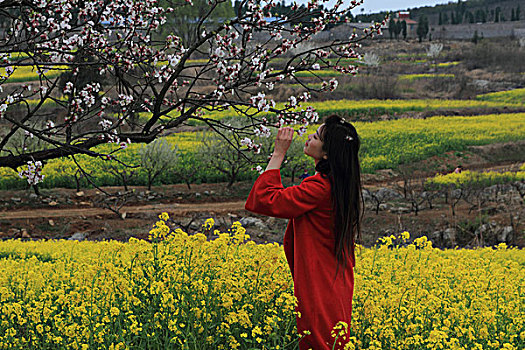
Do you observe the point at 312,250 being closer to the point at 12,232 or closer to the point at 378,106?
the point at 12,232

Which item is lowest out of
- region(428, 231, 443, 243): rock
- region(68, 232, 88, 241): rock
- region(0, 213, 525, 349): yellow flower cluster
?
region(428, 231, 443, 243): rock

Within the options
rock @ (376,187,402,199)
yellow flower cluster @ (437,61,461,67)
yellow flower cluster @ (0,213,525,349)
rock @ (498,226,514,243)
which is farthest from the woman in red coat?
yellow flower cluster @ (437,61,461,67)

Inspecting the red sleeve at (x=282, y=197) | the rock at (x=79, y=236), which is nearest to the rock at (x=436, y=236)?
the rock at (x=79, y=236)

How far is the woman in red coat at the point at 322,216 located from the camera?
3.39 meters

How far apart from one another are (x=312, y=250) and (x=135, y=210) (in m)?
10.8

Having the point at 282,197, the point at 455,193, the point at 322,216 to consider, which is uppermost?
the point at 282,197

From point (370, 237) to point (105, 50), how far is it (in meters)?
7.88

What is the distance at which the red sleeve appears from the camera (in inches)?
131

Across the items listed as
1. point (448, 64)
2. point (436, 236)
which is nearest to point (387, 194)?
point (436, 236)

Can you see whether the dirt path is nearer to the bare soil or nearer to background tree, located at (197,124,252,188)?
the bare soil

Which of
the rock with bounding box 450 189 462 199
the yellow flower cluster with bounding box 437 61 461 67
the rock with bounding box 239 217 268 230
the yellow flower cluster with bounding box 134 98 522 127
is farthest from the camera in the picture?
the yellow flower cluster with bounding box 437 61 461 67

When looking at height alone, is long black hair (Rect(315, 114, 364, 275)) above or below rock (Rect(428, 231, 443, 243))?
above

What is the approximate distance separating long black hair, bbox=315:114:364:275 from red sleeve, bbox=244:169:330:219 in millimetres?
98

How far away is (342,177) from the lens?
348 centimetres
